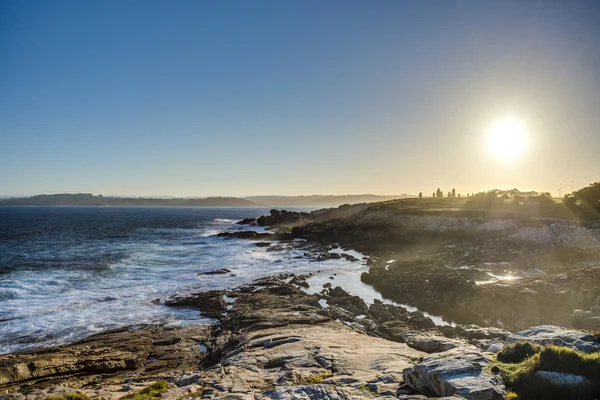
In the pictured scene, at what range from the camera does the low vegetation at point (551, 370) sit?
25.8 ft

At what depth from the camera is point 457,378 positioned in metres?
8.27

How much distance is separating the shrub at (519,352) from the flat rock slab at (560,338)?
1.44 ft

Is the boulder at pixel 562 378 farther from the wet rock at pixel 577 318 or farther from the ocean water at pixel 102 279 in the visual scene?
the ocean water at pixel 102 279

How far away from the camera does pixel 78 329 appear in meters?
19.8

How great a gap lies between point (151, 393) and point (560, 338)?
41.1ft

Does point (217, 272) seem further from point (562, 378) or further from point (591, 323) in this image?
point (562, 378)

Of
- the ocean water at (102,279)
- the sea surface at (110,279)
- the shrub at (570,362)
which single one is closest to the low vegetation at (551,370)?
the shrub at (570,362)

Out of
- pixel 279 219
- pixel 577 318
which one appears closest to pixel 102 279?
pixel 577 318

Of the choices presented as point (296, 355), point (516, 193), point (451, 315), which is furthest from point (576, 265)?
point (516, 193)

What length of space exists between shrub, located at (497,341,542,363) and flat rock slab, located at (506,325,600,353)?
439mm

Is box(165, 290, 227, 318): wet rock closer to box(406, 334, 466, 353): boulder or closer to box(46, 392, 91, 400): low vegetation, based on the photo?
box(46, 392, 91, 400): low vegetation

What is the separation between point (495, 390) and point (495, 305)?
17.1m

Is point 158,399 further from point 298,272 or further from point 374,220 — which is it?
point 374,220

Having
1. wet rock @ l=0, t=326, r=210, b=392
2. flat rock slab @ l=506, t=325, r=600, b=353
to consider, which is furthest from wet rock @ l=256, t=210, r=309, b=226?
flat rock slab @ l=506, t=325, r=600, b=353
